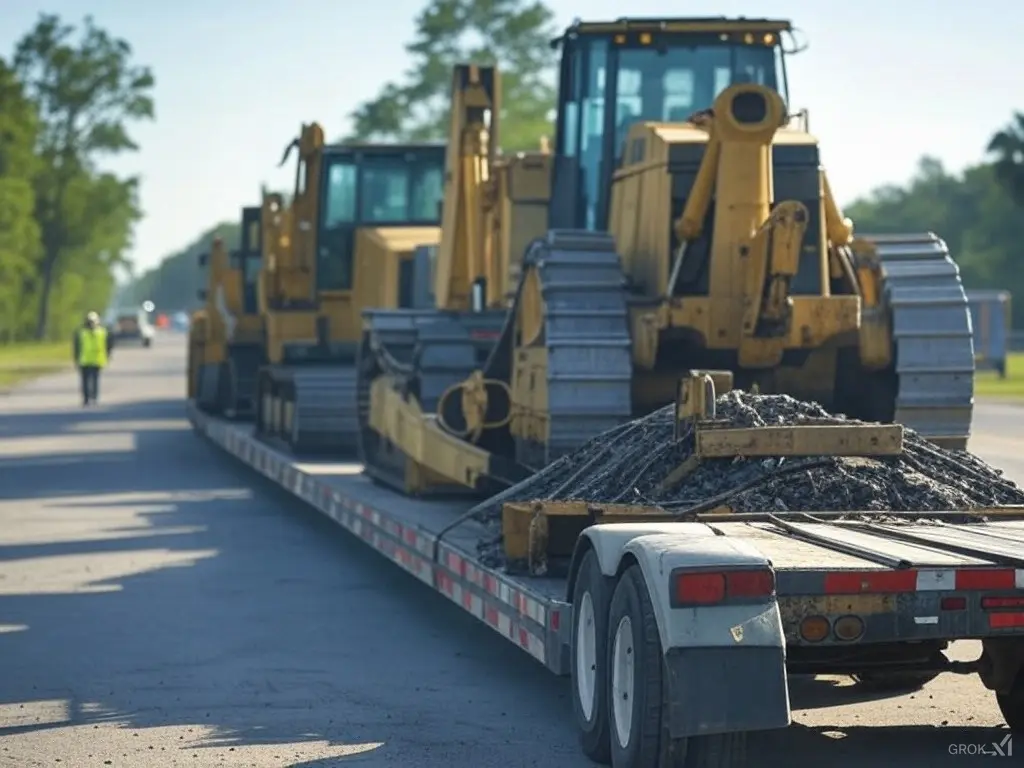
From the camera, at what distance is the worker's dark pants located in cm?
4169

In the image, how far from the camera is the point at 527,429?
1430 centimetres

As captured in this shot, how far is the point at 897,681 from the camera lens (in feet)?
33.0

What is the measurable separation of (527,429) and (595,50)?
3188 mm

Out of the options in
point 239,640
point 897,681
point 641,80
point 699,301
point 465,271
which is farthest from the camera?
point 465,271

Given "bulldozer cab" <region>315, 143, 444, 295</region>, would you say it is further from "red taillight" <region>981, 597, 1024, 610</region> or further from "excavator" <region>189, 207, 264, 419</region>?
"red taillight" <region>981, 597, 1024, 610</region>

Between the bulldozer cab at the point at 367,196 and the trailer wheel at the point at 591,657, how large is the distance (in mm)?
17199

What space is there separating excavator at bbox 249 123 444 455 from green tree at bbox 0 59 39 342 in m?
53.5

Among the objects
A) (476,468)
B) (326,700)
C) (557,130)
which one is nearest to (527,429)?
(476,468)

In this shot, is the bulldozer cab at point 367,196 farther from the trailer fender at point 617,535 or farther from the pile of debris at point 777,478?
the trailer fender at point 617,535

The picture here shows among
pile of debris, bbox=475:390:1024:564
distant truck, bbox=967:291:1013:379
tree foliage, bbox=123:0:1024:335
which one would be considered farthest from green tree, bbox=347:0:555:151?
pile of debris, bbox=475:390:1024:564

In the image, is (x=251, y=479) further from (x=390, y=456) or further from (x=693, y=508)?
(x=693, y=508)

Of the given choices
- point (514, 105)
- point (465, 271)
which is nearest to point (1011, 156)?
point (514, 105)

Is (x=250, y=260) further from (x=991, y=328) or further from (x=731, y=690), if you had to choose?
(x=991, y=328)

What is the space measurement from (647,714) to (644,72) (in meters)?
8.87
